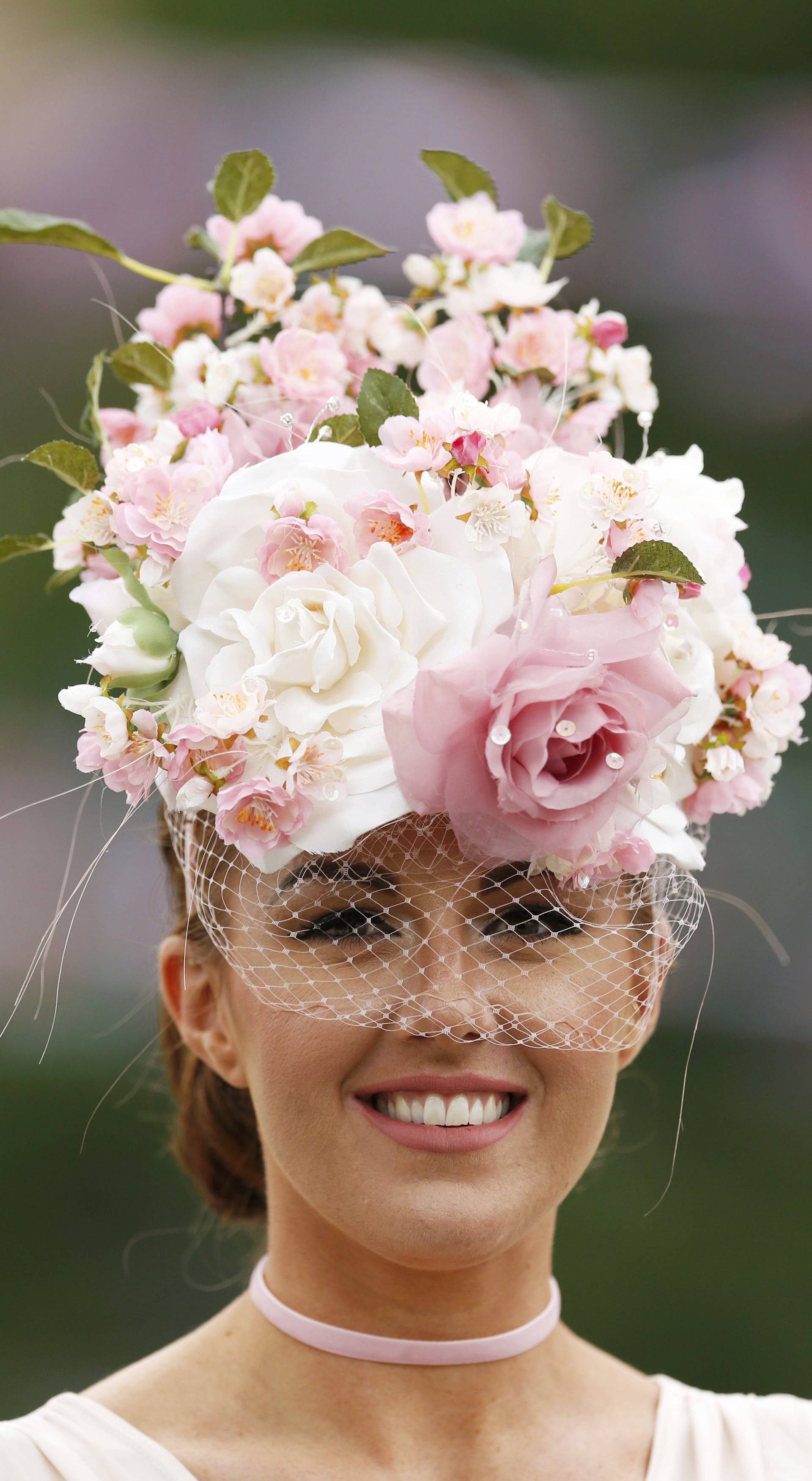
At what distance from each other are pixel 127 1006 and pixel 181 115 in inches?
94.0

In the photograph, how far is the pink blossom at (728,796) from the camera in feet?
5.18

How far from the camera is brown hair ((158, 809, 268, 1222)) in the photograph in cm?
195

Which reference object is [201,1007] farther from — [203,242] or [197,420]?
[203,242]

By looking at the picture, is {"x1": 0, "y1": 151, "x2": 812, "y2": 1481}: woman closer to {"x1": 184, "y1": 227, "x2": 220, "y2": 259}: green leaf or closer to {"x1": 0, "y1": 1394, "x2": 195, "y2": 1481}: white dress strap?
{"x1": 0, "y1": 1394, "x2": 195, "y2": 1481}: white dress strap

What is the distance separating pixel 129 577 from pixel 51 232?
500 mm

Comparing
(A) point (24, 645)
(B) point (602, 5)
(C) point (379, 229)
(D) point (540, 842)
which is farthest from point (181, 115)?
(D) point (540, 842)

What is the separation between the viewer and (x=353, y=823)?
1.31 m

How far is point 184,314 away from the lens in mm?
1839

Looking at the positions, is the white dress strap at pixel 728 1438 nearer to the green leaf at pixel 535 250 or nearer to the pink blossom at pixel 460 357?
the pink blossom at pixel 460 357

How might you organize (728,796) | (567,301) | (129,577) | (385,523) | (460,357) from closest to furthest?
(385,523)
(129,577)
(728,796)
(460,357)
(567,301)

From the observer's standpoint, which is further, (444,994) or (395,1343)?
(395,1343)

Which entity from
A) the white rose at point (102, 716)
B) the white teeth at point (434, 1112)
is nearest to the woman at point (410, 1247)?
the white teeth at point (434, 1112)

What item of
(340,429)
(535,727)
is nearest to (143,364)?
(340,429)

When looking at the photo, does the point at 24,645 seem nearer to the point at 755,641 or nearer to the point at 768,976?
the point at 768,976
